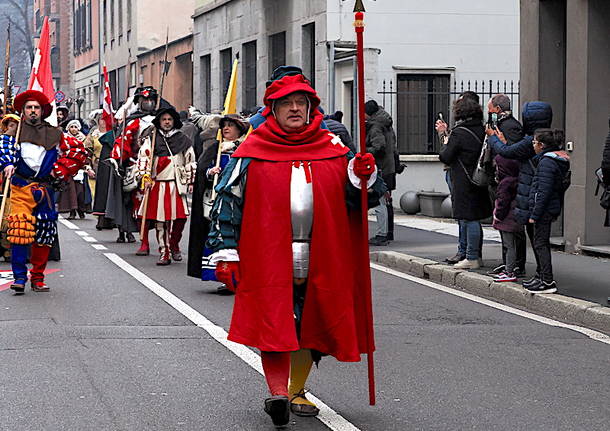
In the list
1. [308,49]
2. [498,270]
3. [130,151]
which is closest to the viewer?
[498,270]

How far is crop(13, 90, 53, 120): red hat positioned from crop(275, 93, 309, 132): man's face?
5.76 m

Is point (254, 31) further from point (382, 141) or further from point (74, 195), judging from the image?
point (382, 141)

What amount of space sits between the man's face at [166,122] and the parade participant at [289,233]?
320 inches

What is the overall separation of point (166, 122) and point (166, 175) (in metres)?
0.67

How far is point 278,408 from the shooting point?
627 cm

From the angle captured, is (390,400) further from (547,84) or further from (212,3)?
(212,3)

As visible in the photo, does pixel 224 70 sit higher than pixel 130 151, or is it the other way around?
pixel 224 70

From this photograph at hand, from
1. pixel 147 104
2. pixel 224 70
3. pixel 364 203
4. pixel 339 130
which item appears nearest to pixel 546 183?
pixel 339 130

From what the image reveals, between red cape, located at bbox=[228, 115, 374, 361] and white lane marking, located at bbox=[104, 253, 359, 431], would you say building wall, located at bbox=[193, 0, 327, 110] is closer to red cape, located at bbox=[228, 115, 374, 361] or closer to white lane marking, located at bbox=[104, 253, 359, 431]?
white lane marking, located at bbox=[104, 253, 359, 431]

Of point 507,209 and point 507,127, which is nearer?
point 507,127

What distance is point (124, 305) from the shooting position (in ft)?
36.3

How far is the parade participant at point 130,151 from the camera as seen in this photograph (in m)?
15.9

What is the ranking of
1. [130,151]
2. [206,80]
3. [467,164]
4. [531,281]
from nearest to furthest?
1. [531,281]
2. [467,164]
3. [130,151]
4. [206,80]

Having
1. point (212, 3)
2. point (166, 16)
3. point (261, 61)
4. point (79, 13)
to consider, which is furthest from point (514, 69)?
point (79, 13)
